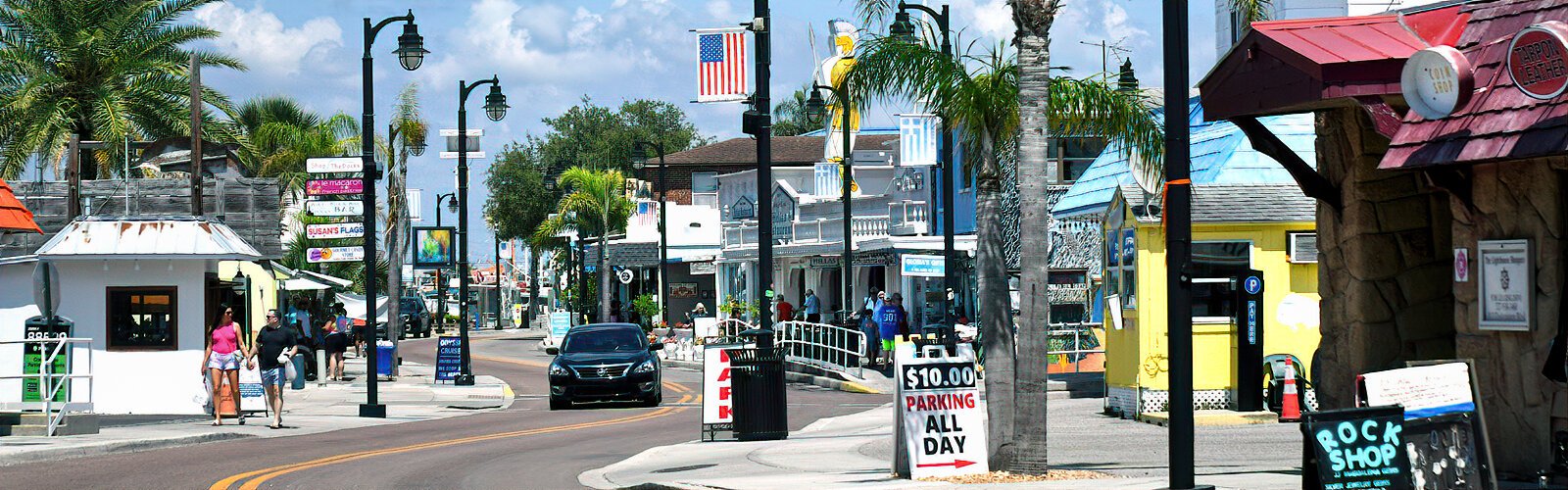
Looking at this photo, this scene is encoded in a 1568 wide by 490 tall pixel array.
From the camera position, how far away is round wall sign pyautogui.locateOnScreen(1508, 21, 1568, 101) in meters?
10.6

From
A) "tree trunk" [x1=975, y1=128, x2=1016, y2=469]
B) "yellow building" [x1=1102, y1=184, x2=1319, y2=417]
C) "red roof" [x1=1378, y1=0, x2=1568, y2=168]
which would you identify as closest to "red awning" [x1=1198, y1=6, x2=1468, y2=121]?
"red roof" [x1=1378, y1=0, x2=1568, y2=168]

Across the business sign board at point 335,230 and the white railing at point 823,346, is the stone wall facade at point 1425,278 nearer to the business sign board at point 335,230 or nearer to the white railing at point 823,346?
the business sign board at point 335,230

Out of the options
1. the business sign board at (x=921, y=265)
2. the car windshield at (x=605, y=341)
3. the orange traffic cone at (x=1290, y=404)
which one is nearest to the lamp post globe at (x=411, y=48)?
the car windshield at (x=605, y=341)

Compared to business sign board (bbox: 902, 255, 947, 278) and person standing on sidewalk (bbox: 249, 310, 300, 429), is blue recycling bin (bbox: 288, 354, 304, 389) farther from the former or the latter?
business sign board (bbox: 902, 255, 947, 278)

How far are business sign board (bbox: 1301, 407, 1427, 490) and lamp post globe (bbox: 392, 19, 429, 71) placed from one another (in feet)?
67.5

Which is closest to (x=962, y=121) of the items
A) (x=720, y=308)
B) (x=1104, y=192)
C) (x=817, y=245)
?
(x=1104, y=192)

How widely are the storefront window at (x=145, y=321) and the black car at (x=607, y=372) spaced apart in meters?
5.96

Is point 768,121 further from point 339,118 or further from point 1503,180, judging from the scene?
point 339,118

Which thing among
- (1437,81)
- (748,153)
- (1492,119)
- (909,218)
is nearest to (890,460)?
(1437,81)

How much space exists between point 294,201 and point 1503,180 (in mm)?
48980

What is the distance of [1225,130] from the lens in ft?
67.3

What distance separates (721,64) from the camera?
23.2 meters

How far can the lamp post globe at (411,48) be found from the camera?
27.5m

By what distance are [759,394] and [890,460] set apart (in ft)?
10.9
